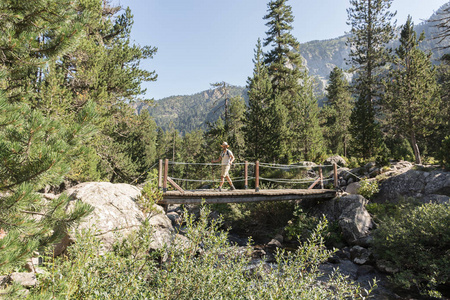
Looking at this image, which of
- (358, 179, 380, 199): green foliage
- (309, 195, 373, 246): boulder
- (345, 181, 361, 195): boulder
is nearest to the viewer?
(309, 195, 373, 246): boulder

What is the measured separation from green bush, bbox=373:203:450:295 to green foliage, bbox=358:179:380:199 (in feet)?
15.2

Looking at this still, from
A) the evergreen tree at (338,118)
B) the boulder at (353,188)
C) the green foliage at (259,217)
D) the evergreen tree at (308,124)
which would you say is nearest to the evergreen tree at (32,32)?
the green foliage at (259,217)

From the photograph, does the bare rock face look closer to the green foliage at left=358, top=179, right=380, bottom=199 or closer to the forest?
the forest

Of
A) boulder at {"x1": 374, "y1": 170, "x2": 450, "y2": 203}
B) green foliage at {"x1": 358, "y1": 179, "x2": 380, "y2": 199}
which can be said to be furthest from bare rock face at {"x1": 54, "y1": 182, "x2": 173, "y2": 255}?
boulder at {"x1": 374, "y1": 170, "x2": 450, "y2": 203}

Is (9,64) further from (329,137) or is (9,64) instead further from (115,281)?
(329,137)

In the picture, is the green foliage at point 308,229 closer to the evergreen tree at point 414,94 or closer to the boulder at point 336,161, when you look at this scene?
the boulder at point 336,161

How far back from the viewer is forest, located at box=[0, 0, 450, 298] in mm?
3295

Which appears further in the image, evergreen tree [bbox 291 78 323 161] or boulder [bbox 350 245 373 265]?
evergreen tree [bbox 291 78 323 161]

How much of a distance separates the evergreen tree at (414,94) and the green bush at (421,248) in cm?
966

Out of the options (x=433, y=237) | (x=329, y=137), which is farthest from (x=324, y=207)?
(x=329, y=137)

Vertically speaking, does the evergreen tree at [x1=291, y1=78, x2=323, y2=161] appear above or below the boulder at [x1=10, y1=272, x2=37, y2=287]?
above

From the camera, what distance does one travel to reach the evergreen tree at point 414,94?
1552 cm

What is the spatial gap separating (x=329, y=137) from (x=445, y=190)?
74.8 ft

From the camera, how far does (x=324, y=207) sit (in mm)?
13906
